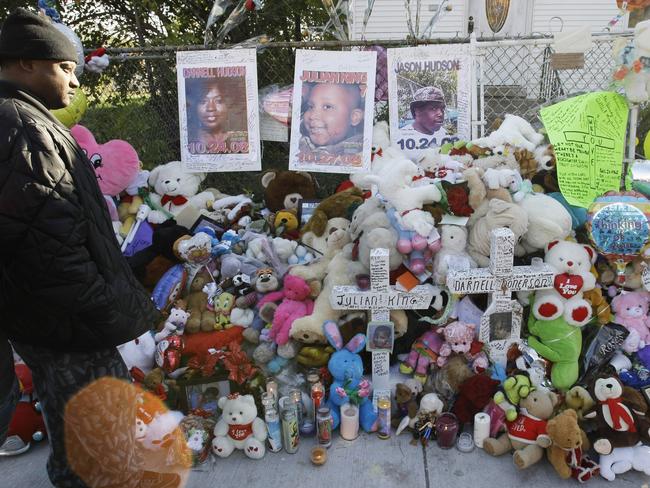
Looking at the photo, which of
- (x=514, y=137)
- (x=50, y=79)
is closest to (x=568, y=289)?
(x=514, y=137)

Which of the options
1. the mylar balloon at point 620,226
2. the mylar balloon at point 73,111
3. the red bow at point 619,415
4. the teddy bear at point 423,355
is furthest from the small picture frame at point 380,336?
the mylar balloon at point 73,111

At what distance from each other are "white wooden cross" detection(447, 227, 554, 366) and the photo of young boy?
1.49 metres

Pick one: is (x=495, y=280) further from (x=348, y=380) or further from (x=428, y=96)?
(x=428, y=96)

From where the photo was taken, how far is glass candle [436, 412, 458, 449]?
254cm

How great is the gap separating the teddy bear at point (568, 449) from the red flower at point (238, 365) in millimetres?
1501

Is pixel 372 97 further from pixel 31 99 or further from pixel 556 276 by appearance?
pixel 31 99

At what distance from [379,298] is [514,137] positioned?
153cm

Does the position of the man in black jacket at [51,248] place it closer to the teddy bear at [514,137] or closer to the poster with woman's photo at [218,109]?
the poster with woman's photo at [218,109]

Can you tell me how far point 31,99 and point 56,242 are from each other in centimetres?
50

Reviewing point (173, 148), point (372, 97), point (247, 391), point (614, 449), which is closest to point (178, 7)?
point (173, 148)

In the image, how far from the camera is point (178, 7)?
7379 mm

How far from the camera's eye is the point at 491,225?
2.70 meters

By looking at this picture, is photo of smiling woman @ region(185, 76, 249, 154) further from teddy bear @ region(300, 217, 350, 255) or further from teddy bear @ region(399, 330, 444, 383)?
teddy bear @ region(399, 330, 444, 383)

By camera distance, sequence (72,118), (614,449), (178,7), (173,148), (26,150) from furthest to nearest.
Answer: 1. (178,7)
2. (173,148)
3. (72,118)
4. (614,449)
5. (26,150)
